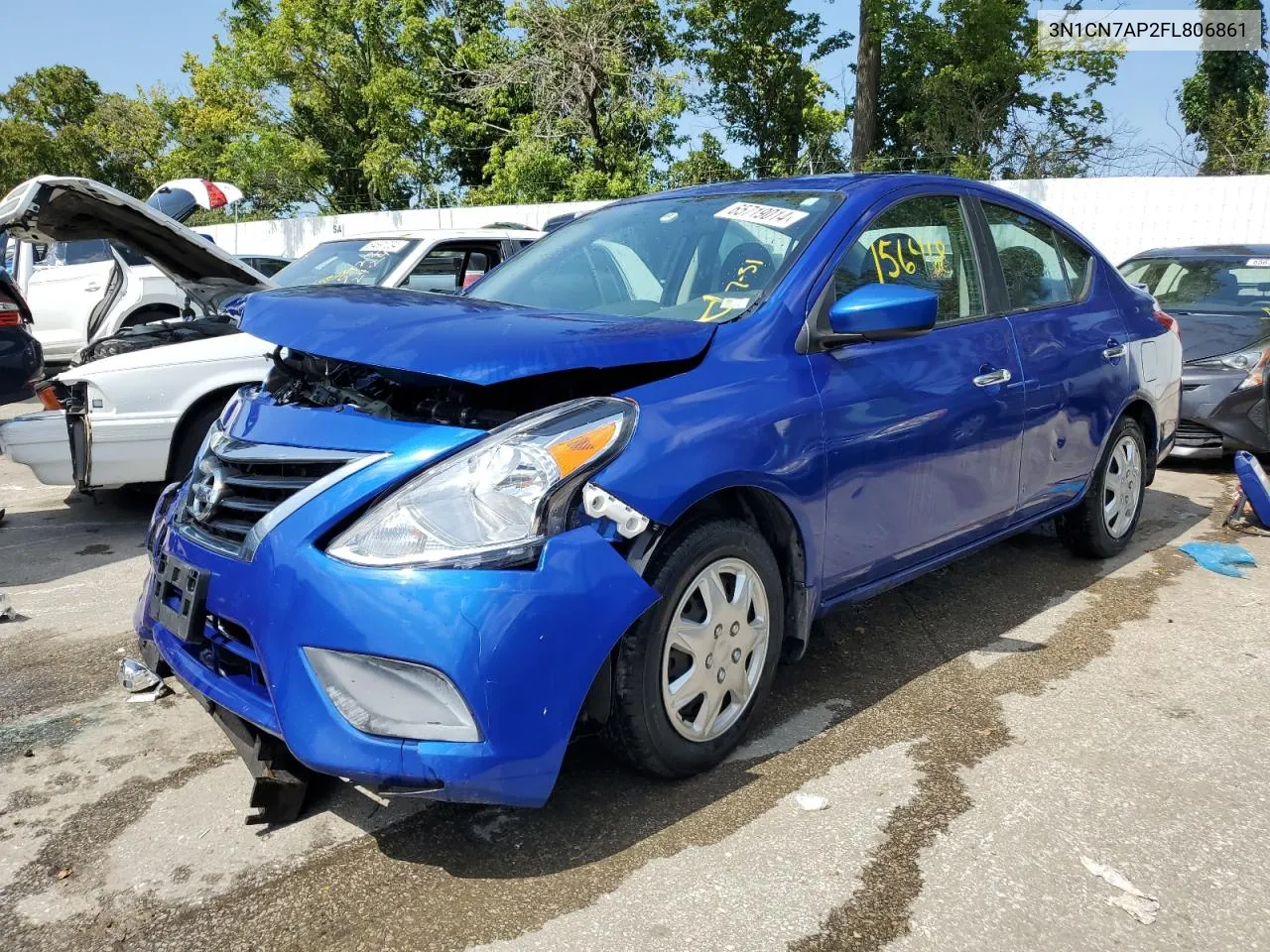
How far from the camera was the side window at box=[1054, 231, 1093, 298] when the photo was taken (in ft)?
14.9

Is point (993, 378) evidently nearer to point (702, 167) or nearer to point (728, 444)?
point (728, 444)

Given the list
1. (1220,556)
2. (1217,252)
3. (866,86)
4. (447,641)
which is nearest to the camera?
(447,641)

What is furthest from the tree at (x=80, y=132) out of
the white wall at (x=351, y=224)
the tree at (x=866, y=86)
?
the tree at (x=866, y=86)

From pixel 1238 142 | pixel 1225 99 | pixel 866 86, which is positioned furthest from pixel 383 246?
pixel 1225 99

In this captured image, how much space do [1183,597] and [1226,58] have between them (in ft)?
80.4

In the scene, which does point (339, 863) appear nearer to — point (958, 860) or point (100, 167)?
point (958, 860)

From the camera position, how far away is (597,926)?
229cm

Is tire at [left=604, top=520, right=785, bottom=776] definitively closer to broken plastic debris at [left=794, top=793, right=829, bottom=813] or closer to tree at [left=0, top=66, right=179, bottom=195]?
broken plastic debris at [left=794, top=793, right=829, bottom=813]

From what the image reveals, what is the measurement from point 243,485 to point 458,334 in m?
0.71

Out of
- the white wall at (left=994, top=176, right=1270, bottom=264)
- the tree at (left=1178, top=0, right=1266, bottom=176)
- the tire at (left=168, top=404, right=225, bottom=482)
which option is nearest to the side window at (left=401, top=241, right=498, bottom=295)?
the tire at (left=168, top=404, right=225, bottom=482)

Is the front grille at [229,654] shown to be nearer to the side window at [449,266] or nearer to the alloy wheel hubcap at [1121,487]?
the alloy wheel hubcap at [1121,487]

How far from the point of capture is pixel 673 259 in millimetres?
3600

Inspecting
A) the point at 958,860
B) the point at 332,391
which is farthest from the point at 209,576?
the point at 958,860

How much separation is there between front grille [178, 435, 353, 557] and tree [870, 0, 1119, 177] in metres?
19.0
